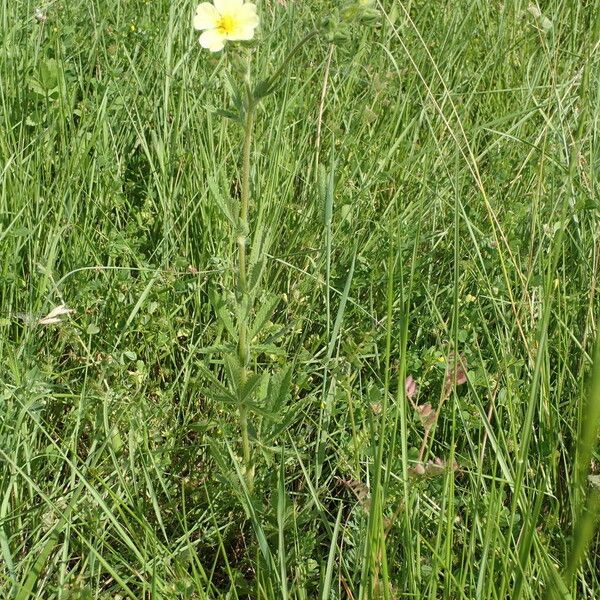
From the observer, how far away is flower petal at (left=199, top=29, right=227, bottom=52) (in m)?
1.32

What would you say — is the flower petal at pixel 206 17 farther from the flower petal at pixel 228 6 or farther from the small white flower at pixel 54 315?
the small white flower at pixel 54 315

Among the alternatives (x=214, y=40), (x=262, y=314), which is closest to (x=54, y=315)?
(x=262, y=314)

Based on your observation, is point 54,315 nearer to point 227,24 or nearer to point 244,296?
point 244,296

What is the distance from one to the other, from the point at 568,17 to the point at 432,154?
1.03 meters

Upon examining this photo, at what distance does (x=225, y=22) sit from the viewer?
1328 millimetres

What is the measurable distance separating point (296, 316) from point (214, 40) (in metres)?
0.69

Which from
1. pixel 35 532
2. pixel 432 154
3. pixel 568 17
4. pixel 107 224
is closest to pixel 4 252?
pixel 107 224

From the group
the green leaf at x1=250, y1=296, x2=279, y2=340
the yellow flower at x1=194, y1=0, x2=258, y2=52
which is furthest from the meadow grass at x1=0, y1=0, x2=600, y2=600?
the yellow flower at x1=194, y1=0, x2=258, y2=52

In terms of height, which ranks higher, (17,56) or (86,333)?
(17,56)

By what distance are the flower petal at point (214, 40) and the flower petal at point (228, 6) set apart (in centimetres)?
4

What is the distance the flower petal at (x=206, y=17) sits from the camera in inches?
53.4

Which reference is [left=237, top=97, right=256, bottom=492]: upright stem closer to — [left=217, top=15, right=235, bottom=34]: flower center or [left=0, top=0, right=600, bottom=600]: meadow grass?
[left=0, top=0, right=600, bottom=600]: meadow grass

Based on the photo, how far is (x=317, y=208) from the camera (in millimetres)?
2045

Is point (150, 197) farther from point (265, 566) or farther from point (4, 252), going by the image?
point (265, 566)
